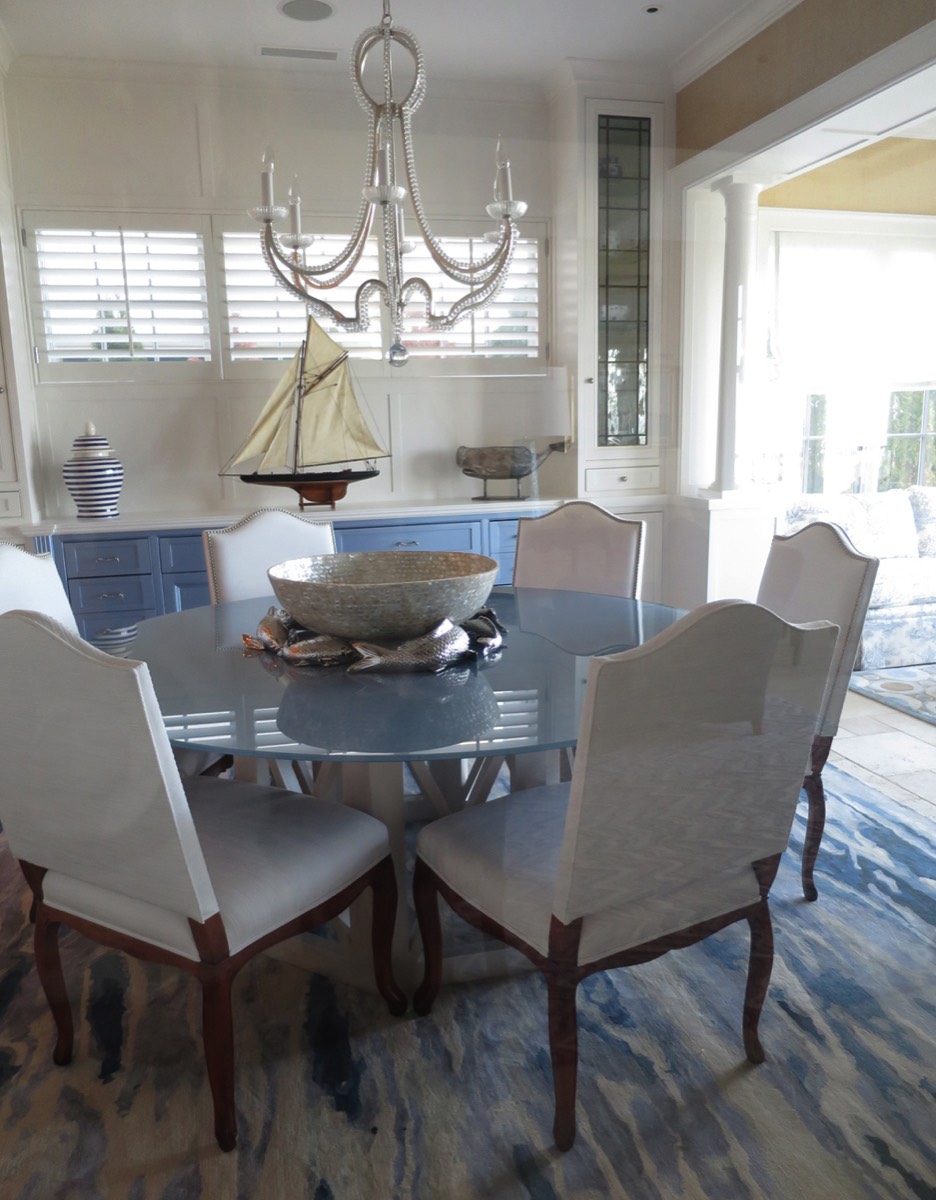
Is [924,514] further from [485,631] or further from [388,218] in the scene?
[388,218]

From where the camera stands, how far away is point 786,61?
306cm

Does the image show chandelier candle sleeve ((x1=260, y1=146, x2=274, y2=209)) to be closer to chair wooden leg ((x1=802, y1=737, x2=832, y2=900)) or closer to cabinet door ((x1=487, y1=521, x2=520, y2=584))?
chair wooden leg ((x1=802, y1=737, x2=832, y2=900))

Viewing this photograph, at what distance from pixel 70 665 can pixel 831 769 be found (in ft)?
8.05

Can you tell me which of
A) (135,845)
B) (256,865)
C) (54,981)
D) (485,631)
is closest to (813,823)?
(485,631)

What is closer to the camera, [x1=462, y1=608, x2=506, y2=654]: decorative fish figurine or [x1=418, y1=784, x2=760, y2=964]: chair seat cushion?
[x1=418, y1=784, x2=760, y2=964]: chair seat cushion

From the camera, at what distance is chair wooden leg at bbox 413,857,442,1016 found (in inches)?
64.9

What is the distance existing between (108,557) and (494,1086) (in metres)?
2.72

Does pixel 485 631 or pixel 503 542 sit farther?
pixel 503 542

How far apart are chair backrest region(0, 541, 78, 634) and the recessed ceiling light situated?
2238mm

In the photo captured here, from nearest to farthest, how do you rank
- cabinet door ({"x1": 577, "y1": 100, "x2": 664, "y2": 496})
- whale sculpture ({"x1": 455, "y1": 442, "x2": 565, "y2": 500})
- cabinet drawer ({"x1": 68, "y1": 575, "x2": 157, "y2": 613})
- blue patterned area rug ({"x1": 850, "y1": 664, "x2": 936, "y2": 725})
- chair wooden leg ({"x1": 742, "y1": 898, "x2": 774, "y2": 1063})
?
1. chair wooden leg ({"x1": 742, "y1": 898, "x2": 774, "y2": 1063})
2. blue patterned area rug ({"x1": 850, "y1": 664, "x2": 936, "y2": 725})
3. cabinet drawer ({"x1": 68, "y1": 575, "x2": 157, "y2": 613})
4. cabinet door ({"x1": 577, "y1": 100, "x2": 664, "y2": 496})
5. whale sculpture ({"x1": 455, "y1": 442, "x2": 565, "y2": 500})

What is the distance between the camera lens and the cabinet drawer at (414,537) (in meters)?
3.77

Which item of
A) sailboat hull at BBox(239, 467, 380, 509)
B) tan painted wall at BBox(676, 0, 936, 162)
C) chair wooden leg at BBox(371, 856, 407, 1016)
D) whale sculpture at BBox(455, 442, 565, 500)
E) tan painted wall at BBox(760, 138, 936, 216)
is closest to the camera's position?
chair wooden leg at BBox(371, 856, 407, 1016)

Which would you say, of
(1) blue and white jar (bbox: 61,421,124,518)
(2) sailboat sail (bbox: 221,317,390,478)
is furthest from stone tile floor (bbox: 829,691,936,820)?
(1) blue and white jar (bbox: 61,421,124,518)

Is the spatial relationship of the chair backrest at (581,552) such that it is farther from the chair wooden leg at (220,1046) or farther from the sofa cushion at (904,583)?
the chair wooden leg at (220,1046)
